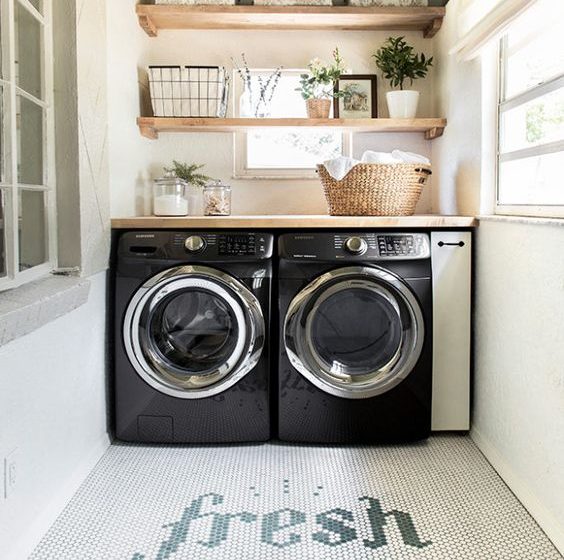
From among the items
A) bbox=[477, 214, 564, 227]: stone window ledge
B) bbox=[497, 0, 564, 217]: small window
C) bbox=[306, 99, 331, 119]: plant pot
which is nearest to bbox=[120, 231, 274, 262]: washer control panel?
bbox=[306, 99, 331, 119]: plant pot

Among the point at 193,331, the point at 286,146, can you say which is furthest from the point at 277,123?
the point at 193,331

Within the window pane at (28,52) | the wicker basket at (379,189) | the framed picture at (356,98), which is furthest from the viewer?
the framed picture at (356,98)

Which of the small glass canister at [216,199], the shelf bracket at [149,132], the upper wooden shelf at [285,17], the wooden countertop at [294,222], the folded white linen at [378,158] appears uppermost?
the upper wooden shelf at [285,17]

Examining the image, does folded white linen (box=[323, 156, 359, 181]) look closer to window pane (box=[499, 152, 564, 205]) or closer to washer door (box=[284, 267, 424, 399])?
washer door (box=[284, 267, 424, 399])

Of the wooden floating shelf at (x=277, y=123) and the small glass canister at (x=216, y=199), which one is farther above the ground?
the wooden floating shelf at (x=277, y=123)

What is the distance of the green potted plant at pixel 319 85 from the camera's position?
2.92 meters

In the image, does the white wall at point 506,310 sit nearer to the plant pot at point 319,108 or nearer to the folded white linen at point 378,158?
the folded white linen at point 378,158

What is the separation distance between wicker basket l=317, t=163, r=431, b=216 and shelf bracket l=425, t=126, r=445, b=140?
400mm

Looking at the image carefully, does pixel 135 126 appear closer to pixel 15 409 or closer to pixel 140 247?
pixel 140 247

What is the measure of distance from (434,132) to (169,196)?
1.31m

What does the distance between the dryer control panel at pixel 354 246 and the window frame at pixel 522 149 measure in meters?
0.37

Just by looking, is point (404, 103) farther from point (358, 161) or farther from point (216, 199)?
point (216, 199)

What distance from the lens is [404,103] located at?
296 centimetres

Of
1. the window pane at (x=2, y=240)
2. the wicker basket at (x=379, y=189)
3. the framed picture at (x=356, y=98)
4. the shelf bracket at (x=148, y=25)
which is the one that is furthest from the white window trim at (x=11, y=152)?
the framed picture at (x=356, y=98)
